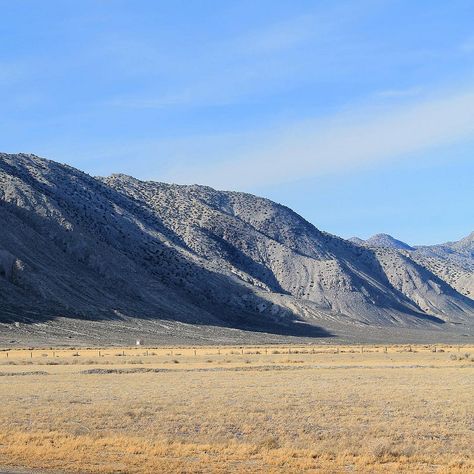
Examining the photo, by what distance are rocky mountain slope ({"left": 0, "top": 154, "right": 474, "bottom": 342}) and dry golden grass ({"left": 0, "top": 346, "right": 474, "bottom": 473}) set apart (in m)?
75.1

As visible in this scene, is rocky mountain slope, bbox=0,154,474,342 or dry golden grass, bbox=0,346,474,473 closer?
dry golden grass, bbox=0,346,474,473

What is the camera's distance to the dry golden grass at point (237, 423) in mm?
19047

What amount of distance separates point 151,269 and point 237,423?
130630 millimetres

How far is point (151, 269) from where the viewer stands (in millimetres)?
155250

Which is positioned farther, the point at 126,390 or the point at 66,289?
the point at 66,289

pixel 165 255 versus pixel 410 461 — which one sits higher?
pixel 165 255

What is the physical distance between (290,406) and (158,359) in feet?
121

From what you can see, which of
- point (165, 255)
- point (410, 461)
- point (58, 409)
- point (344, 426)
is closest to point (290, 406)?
point (344, 426)

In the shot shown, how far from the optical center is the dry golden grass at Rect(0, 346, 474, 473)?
19047mm

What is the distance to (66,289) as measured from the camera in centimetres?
12569

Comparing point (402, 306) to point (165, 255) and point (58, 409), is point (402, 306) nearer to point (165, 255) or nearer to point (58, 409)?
point (165, 255)

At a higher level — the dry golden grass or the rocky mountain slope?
the rocky mountain slope

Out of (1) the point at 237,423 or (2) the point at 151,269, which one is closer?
(1) the point at 237,423

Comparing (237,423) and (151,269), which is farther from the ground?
(151,269)
